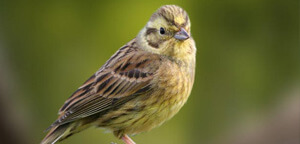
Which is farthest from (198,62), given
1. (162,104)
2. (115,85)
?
(162,104)

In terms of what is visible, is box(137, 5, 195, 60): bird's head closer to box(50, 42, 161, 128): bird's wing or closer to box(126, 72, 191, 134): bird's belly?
box(50, 42, 161, 128): bird's wing

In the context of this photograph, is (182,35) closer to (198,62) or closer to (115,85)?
(115,85)

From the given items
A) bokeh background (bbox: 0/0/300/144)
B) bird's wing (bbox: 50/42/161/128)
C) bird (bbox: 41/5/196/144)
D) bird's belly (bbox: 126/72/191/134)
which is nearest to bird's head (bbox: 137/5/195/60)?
bird (bbox: 41/5/196/144)

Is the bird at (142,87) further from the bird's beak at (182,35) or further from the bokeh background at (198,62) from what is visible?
the bokeh background at (198,62)

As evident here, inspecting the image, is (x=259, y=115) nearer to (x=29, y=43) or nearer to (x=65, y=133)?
(x=29, y=43)

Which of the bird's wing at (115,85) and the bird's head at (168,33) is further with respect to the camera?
the bird's wing at (115,85)

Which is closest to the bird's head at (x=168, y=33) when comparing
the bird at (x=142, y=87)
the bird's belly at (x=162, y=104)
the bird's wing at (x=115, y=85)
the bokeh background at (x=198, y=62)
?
the bird at (x=142, y=87)
